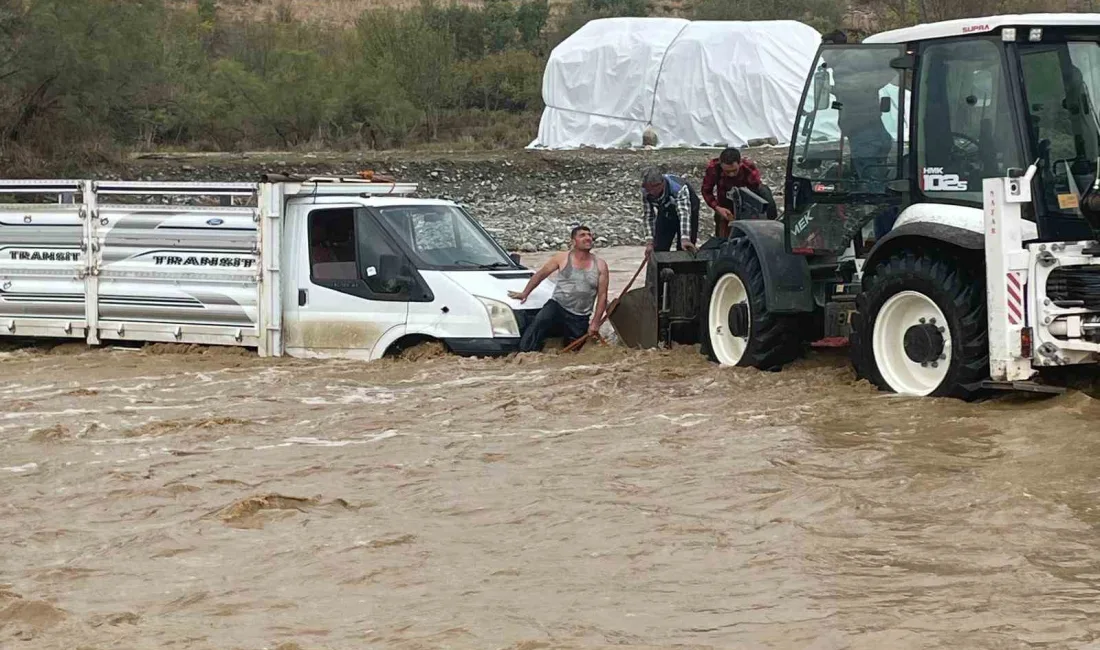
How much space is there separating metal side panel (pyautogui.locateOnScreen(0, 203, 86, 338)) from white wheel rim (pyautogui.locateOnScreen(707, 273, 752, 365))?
580cm

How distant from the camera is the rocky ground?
99.4 feet

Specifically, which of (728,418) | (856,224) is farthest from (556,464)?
(856,224)

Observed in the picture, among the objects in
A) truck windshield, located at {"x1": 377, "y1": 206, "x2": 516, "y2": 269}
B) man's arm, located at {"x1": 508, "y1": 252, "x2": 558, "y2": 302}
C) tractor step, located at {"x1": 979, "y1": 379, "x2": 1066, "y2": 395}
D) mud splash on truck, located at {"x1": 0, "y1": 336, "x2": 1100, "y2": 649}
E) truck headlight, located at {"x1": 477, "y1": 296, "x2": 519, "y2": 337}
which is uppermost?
truck windshield, located at {"x1": 377, "y1": 206, "x2": 516, "y2": 269}

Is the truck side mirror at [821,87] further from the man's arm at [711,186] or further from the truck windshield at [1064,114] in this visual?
the man's arm at [711,186]

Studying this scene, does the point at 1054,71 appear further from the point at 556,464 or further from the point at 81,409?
the point at 81,409

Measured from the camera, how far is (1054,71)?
30.8ft

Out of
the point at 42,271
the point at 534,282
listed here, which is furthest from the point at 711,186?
the point at 42,271

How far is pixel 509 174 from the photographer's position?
1372 inches

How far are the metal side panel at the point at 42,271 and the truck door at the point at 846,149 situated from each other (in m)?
6.69

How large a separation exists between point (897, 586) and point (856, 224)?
4.93 m

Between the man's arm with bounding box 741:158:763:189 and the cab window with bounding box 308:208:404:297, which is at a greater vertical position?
the man's arm with bounding box 741:158:763:189

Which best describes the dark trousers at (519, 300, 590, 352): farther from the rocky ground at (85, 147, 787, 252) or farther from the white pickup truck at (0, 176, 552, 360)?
the rocky ground at (85, 147, 787, 252)

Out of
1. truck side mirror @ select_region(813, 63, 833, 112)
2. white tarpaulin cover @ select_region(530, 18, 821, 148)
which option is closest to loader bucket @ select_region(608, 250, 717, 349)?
truck side mirror @ select_region(813, 63, 833, 112)

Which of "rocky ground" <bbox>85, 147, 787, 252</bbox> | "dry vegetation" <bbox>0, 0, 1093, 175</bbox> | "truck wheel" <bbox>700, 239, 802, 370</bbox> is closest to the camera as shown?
"truck wheel" <bbox>700, 239, 802, 370</bbox>
